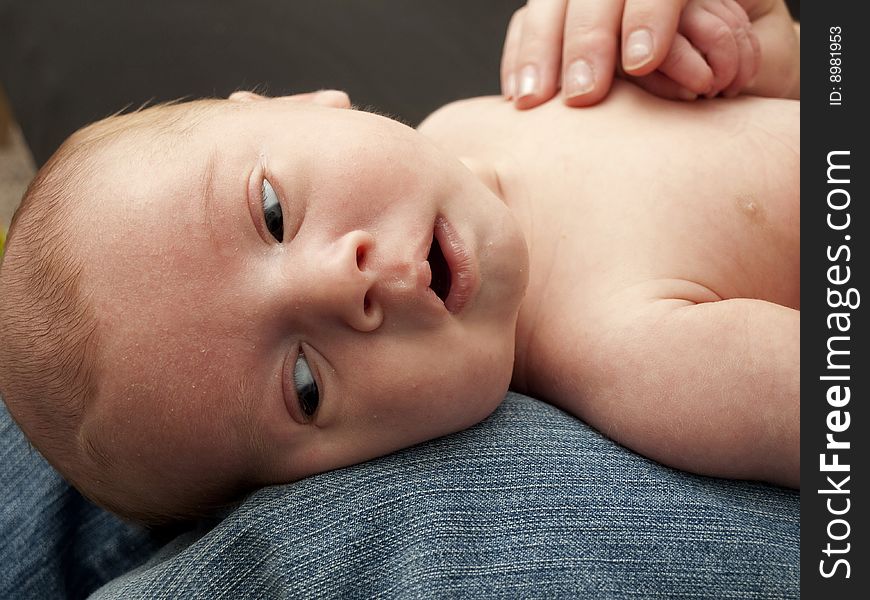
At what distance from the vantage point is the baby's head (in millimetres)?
921

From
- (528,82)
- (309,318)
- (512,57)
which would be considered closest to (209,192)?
(309,318)

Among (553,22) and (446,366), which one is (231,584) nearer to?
(446,366)

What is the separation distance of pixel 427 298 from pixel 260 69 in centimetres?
113

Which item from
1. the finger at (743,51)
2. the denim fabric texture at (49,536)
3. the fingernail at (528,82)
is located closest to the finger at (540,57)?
the fingernail at (528,82)

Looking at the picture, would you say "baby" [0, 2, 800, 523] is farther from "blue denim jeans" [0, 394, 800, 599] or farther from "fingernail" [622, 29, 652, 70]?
"fingernail" [622, 29, 652, 70]

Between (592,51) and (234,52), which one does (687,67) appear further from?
(234,52)

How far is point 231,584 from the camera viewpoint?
0.87m

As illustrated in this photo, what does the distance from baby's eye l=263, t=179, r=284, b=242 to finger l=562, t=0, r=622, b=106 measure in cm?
54

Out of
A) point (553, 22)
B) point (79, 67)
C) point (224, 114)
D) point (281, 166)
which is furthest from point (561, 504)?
point (79, 67)

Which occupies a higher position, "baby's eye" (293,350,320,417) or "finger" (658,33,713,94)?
"finger" (658,33,713,94)

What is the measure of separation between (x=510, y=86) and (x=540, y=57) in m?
0.08

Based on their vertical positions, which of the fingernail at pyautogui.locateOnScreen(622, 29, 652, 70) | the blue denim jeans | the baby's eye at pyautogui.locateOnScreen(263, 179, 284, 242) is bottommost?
the blue denim jeans

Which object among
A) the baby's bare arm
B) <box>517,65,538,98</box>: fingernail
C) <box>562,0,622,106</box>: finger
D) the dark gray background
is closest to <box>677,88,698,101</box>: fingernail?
<box>562,0,622,106</box>: finger

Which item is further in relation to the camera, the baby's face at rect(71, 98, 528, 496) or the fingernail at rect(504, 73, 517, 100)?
the fingernail at rect(504, 73, 517, 100)
